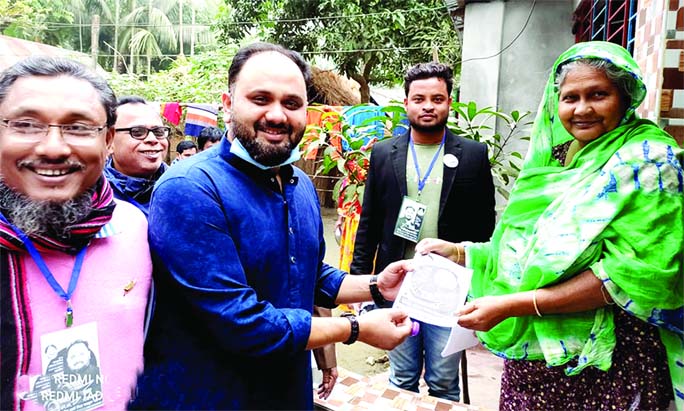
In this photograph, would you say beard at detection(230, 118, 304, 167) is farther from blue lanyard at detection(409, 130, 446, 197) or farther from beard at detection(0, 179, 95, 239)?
blue lanyard at detection(409, 130, 446, 197)

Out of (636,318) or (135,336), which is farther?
(636,318)

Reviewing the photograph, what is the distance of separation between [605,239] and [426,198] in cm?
130

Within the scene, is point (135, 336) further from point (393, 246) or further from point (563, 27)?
point (563, 27)

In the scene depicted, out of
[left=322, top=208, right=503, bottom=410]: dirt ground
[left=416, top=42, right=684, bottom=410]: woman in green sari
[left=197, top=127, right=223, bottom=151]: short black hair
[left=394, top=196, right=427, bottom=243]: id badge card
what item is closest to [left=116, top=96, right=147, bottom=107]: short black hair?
[left=394, top=196, right=427, bottom=243]: id badge card

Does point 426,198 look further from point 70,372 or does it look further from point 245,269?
point 70,372

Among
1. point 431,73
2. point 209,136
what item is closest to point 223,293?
point 431,73

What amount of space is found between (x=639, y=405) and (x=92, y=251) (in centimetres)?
167

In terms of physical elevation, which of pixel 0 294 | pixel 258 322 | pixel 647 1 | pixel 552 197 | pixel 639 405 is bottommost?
pixel 639 405

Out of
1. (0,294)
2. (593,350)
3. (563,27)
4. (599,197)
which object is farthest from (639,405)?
(563,27)

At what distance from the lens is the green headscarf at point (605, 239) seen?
4.61 feet

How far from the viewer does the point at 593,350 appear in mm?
1499

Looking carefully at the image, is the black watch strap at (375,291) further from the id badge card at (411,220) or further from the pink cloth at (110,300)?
the pink cloth at (110,300)

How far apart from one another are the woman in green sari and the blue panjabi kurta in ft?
2.24

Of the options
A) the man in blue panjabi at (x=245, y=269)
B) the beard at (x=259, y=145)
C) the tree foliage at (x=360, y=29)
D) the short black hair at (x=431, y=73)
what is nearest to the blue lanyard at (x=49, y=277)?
the man in blue panjabi at (x=245, y=269)
